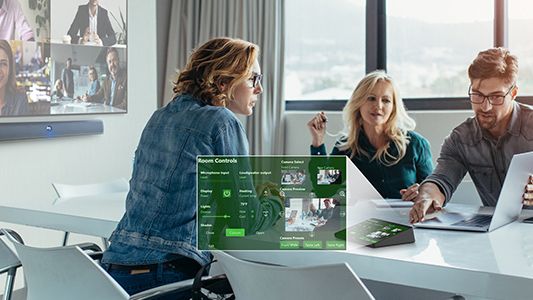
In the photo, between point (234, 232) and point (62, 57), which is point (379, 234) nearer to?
point (234, 232)

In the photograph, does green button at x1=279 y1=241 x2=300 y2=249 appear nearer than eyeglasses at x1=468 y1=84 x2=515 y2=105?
Yes

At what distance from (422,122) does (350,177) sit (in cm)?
199

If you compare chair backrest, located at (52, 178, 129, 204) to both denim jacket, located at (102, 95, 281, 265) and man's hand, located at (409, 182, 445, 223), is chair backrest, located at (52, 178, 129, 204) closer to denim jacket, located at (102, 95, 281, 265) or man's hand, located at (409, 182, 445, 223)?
denim jacket, located at (102, 95, 281, 265)

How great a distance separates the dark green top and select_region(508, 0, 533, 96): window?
41.1 inches

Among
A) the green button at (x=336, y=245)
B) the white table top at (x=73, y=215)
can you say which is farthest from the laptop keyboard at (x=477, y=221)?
the white table top at (x=73, y=215)

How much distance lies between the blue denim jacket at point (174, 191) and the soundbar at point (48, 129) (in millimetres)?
1596

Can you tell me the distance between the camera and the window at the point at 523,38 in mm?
3500

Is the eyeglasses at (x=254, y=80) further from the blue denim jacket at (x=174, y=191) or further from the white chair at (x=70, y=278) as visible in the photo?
the white chair at (x=70, y=278)

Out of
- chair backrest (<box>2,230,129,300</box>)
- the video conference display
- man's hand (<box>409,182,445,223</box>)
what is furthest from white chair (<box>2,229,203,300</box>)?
the video conference display

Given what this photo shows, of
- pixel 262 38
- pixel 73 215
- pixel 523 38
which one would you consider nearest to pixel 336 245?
pixel 73 215

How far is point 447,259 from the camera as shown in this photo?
1.30m

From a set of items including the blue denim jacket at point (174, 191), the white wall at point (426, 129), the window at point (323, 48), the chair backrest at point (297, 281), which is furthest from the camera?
the window at point (323, 48)

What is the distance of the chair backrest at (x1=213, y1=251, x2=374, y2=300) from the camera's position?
108cm

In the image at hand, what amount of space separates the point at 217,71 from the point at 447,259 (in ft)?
2.56
